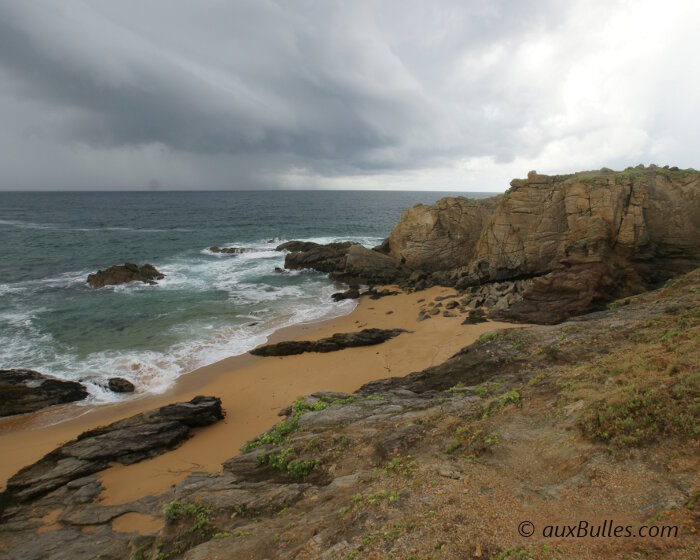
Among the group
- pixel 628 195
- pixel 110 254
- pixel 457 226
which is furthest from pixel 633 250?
pixel 110 254

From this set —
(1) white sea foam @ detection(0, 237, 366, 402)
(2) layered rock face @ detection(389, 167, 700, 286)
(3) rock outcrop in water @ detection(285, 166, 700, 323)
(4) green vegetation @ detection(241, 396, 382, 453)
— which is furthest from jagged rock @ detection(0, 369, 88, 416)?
(2) layered rock face @ detection(389, 167, 700, 286)

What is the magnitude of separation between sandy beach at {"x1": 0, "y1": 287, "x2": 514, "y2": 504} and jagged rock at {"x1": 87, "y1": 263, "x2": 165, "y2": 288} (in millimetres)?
19647

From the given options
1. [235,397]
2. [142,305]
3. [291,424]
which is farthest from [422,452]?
[142,305]

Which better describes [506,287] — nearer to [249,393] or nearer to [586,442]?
[249,393]

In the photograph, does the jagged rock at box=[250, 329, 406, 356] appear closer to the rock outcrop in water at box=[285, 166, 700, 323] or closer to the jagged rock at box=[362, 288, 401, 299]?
the rock outcrop in water at box=[285, 166, 700, 323]

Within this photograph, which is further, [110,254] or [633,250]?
[110,254]

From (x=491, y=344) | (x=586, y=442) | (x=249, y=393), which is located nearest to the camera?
(x=586, y=442)

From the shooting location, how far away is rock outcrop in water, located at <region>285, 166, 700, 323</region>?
20250 millimetres

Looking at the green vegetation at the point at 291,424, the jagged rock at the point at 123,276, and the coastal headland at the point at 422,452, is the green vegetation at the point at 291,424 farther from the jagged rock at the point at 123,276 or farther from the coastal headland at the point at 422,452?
the jagged rock at the point at 123,276

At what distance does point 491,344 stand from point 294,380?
28.4 feet

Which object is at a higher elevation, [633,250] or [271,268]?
[633,250]

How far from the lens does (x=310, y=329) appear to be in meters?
23.2

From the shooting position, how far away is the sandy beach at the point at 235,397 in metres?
11.1

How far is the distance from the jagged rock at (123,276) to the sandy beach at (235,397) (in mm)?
19647
